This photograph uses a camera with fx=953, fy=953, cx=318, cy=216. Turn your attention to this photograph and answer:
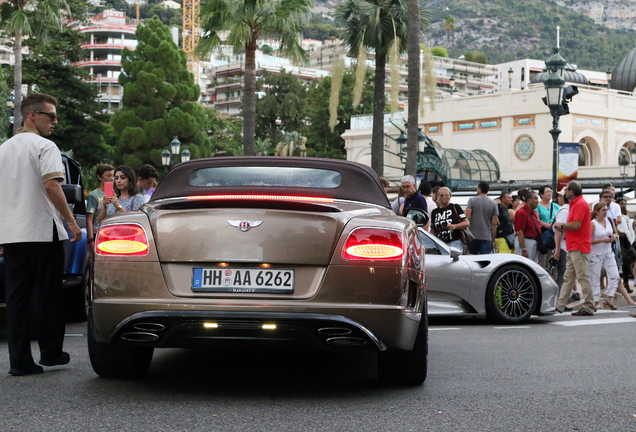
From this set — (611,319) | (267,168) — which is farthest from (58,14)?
(267,168)

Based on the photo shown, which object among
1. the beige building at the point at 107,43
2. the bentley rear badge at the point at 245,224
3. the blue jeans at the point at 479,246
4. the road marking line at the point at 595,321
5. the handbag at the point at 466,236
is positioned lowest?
the road marking line at the point at 595,321

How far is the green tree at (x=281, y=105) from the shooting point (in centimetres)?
9369

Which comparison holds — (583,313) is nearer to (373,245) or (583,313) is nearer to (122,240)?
(373,245)

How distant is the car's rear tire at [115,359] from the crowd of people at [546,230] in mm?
5671

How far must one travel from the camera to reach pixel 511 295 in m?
10.8

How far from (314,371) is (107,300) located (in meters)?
1.77

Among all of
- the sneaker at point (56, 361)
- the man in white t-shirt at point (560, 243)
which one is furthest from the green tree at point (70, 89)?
the sneaker at point (56, 361)

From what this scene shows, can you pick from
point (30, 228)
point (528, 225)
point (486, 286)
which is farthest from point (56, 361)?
point (528, 225)

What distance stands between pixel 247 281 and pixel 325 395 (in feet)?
2.84

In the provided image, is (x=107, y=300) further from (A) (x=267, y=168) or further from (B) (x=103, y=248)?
(A) (x=267, y=168)

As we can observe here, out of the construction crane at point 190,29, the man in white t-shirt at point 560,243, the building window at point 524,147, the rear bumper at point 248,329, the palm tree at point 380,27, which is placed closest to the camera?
the rear bumper at point 248,329

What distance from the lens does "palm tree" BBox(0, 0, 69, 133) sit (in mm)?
33562

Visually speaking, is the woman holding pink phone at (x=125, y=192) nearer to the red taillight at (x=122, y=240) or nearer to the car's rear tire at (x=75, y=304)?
the car's rear tire at (x=75, y=304)

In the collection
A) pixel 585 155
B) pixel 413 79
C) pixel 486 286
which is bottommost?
pixel 486 286
